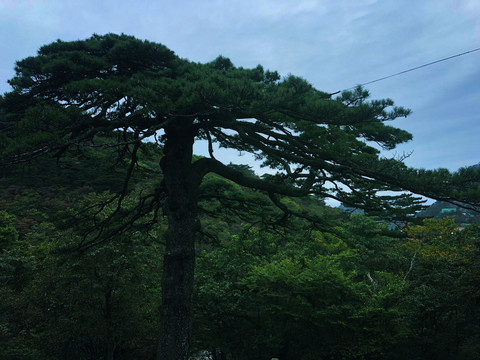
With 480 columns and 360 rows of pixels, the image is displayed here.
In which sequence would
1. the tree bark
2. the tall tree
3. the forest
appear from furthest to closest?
the forest, the tree bark, the tall tree

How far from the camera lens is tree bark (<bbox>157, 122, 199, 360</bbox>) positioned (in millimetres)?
5953

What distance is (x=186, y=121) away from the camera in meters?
6.60

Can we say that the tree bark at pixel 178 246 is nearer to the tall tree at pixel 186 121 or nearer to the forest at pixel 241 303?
the tall tree at pixel 186 121

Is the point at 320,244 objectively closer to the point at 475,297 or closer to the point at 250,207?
the point at 475,297

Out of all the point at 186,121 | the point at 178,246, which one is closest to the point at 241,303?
the point at 178,246

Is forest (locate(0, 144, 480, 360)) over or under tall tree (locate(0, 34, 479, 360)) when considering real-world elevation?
under

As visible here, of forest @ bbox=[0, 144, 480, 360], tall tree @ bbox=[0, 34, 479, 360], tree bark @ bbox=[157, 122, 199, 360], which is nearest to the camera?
tall tree @ bbox=[0, 34, 479, 360]

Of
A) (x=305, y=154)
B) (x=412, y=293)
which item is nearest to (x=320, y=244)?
(x=412, y=293)

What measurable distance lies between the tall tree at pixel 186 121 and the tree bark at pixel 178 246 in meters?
0.02

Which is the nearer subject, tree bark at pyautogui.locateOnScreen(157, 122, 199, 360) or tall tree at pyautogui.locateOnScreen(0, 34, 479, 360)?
tall tree at pyautogui.locateOnScreen(0, 34, 479, 360)

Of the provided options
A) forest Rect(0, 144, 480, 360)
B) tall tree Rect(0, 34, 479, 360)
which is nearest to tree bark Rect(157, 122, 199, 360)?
tall tree Rect(0, 34, 479, 360)

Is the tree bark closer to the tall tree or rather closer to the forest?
the tall tree

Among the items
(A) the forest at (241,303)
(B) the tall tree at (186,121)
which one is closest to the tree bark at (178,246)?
(B) the tall tree at (186,121)

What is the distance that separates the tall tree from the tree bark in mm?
20
